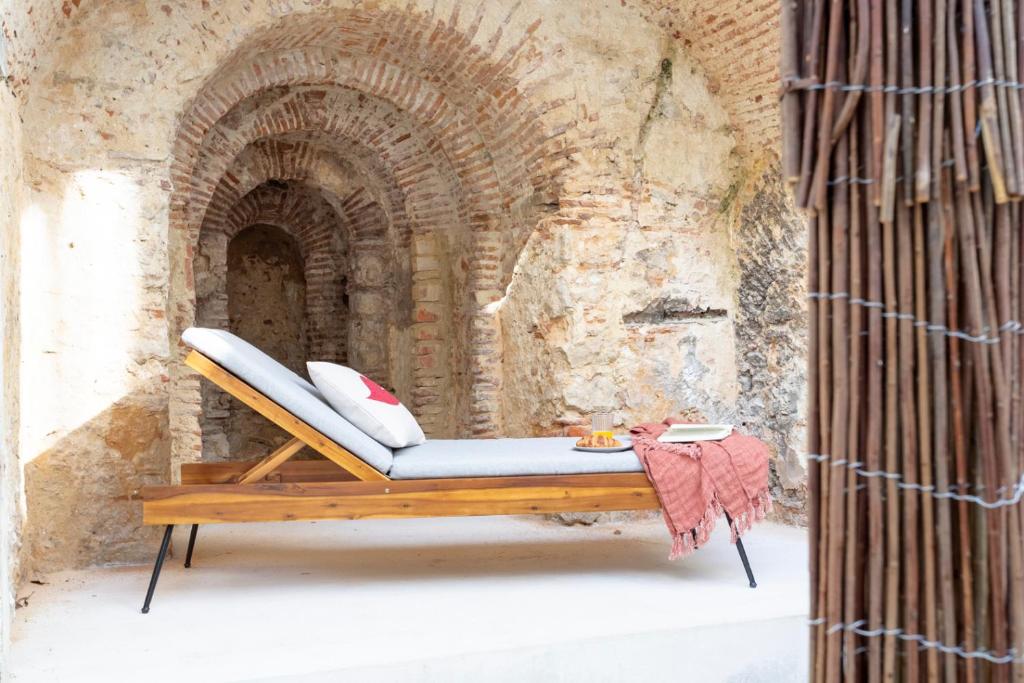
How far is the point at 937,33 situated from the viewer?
155 cm

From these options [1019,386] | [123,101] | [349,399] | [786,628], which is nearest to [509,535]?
[349,399]

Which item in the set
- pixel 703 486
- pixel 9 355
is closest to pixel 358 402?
pixel 9 355

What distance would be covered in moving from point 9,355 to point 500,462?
183 centimetres

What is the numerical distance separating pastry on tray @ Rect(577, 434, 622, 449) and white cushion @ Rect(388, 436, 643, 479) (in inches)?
2.9

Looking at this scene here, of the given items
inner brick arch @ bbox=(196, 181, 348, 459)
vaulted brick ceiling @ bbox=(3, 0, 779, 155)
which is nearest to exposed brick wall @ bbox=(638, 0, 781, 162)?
vaulted brick ceiling @ bbox=(3, 0, 779, 155)

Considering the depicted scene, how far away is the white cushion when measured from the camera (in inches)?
148

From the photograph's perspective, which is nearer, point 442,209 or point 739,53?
point 739,53

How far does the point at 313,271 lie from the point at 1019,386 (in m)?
7.26

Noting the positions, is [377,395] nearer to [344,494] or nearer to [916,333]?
[344,494]

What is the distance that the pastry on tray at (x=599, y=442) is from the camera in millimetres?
4086

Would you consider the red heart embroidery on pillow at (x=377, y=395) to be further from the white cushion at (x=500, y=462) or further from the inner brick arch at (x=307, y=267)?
the inner brick arch at (x=307, y=267)

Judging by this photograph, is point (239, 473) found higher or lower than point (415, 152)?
lower

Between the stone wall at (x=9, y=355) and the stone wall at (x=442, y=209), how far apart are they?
0.27 m

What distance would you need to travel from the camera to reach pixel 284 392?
362 centimetres
